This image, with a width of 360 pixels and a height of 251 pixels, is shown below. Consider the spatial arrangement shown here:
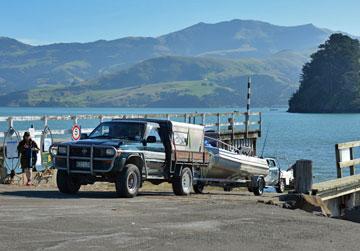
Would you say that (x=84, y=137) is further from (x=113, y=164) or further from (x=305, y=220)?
(x=305, y=220)

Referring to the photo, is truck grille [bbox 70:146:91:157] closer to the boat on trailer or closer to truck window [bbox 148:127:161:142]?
truck window [bbox 148:127:161:142]

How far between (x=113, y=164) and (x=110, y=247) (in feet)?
23.4

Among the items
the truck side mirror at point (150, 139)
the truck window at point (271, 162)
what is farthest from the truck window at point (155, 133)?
the truck window at point (271, 162)

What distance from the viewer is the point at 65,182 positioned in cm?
1777

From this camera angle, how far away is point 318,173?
161 feet

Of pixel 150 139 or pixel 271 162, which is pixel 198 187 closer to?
pixel 150 139

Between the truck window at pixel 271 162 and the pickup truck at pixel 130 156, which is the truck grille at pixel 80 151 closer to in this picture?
the pickup truck at pixel 130 156

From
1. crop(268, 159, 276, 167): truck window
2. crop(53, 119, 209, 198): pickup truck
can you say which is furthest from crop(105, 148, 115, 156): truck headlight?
crop(268, 159, 276, 167): truck window

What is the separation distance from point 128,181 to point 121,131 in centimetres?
160

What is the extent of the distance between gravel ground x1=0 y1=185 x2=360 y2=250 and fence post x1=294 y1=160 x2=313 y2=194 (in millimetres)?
1331

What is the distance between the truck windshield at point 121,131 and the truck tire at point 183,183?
184 cm

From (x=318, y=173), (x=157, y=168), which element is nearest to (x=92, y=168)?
(x=157, y=168)

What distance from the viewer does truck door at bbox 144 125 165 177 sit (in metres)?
18.0

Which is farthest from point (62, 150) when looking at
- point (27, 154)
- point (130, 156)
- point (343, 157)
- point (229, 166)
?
point (343, 157)
